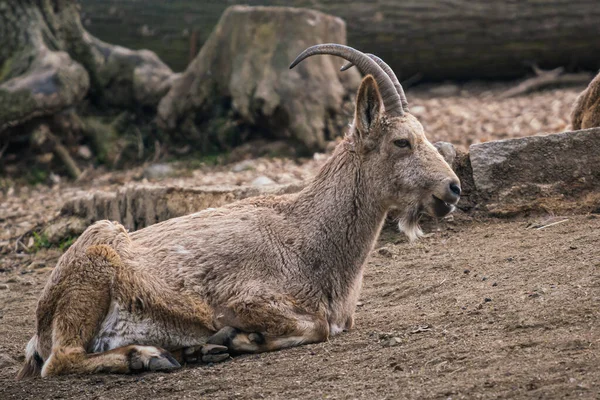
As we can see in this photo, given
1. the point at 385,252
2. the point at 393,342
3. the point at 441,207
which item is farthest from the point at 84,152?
the point at 393,342

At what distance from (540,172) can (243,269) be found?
3213mm

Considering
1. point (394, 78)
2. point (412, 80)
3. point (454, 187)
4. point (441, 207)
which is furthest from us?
point (412, 80)

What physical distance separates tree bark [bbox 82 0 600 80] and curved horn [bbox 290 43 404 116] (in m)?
8.56

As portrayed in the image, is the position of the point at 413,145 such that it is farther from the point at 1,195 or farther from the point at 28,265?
the point at 1,195

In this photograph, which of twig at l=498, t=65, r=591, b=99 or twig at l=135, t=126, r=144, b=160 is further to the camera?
A: twig at l=498, t=65, r=591, b=99

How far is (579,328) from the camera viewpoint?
5.00 meters

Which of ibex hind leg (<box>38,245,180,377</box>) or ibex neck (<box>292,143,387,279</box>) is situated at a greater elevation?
ibex neck (<box>292,143,387,279</box>)

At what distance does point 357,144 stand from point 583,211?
245 centimetres

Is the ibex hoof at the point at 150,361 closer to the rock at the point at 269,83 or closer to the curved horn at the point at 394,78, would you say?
the curved horn at the point at 394,78

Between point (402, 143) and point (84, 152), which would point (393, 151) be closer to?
point (402, 143)

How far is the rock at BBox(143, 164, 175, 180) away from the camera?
1188 cm

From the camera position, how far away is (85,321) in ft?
19.5

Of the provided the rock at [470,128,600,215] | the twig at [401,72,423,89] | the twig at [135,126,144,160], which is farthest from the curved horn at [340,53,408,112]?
the twig at [401,72,423,89]

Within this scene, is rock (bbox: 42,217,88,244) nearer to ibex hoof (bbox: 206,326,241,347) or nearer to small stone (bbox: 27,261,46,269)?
small stone (bbox: 27,261,46,269)
